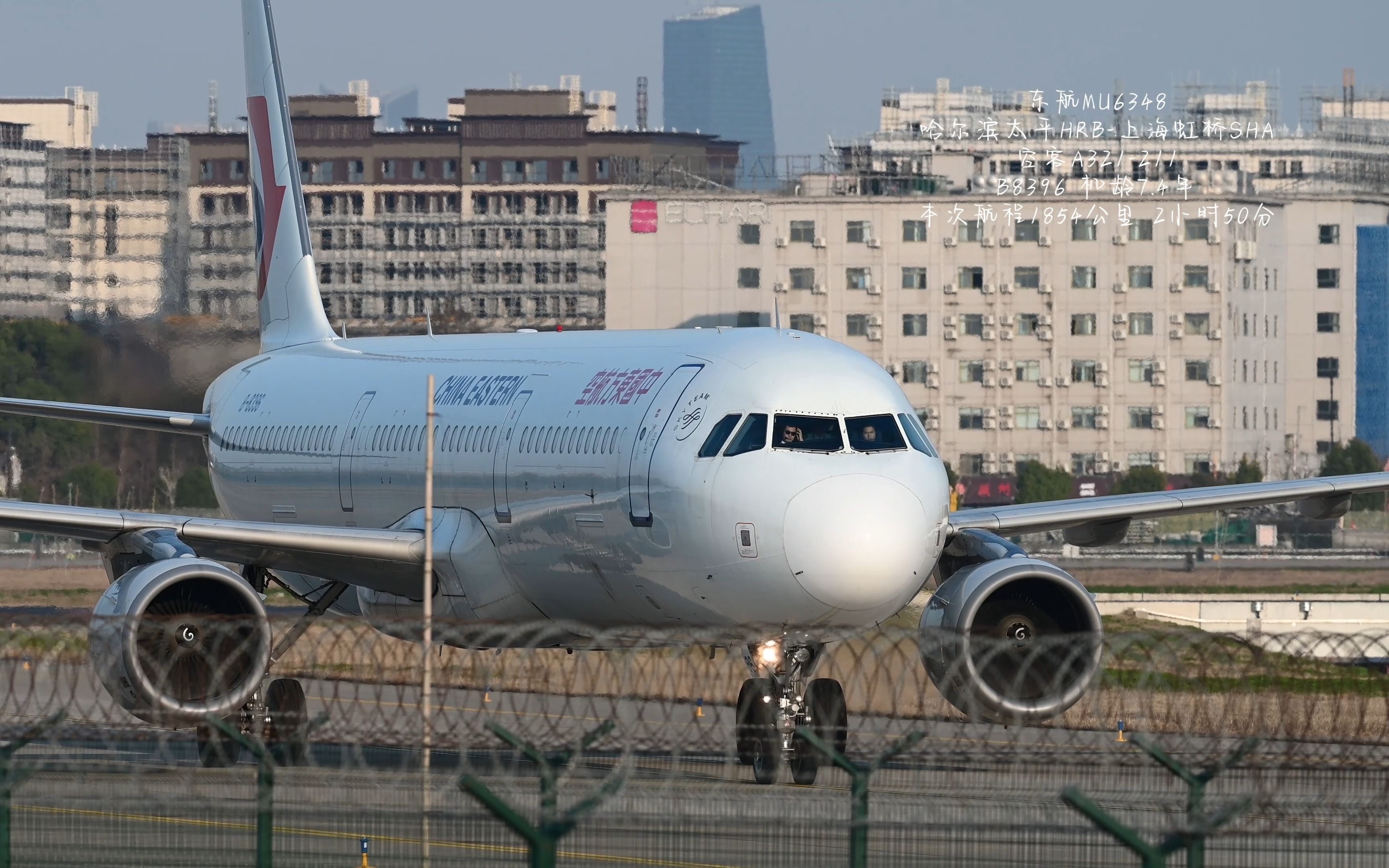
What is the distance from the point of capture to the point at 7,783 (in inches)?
426

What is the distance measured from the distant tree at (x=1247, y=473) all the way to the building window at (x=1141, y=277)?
905cm

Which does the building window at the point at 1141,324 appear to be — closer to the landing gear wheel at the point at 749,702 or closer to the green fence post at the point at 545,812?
the landing gear wheel at the point at 749,702

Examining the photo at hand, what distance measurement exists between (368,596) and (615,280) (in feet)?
278

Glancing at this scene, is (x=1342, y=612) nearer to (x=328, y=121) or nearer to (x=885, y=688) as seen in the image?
(x=885, y=688)

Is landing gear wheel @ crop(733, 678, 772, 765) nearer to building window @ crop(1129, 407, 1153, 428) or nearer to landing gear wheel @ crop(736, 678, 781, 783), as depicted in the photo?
landing gear wheel @ crop(736, 678, 781, 783)

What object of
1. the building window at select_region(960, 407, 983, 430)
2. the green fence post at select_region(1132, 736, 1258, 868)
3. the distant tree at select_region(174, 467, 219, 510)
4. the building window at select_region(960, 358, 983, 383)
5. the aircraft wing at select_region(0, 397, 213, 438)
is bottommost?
the building window at select_region(960, 407, 983, 430)

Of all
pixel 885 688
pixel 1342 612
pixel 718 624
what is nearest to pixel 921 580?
pixel 718 624

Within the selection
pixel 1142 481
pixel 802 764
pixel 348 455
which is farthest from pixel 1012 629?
pixel 1142 481

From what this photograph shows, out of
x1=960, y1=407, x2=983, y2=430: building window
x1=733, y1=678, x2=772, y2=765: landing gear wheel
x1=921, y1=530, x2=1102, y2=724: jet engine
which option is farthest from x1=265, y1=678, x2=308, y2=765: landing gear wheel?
x1=960, y1=407, x2=983, y2=430: building window

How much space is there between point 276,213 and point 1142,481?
2797 inches

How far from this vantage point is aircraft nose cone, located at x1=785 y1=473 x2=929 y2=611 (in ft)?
61.7

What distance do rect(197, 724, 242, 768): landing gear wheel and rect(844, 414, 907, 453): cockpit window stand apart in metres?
6.04

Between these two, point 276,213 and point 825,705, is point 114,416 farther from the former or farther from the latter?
point 825,705

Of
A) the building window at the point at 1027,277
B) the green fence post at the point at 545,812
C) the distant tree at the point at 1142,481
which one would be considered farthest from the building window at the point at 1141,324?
the green fence post at the point at 545,812
